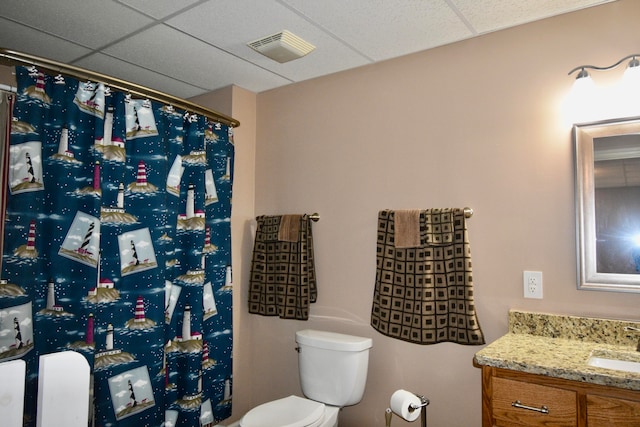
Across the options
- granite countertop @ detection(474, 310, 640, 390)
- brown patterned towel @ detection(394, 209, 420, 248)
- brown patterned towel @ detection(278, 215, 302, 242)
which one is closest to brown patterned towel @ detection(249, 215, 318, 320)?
brown patterned towel @ detection(278, 215, 302, 242)

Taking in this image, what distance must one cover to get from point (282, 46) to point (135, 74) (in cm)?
107

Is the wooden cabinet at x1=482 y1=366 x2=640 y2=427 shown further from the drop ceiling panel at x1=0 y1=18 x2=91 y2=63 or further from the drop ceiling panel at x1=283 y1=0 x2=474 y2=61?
the drop ceiling panel at x1=0 y1=18 x2=91 y2=63

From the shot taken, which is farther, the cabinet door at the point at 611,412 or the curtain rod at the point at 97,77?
the curtain rod at the point at 97,77

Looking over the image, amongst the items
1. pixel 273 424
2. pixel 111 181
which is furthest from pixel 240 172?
pixel 273 424

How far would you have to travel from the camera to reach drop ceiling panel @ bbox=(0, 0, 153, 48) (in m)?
1.83

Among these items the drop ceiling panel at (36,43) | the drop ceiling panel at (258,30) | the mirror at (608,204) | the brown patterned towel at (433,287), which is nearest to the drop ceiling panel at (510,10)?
the mirror at (608,204)

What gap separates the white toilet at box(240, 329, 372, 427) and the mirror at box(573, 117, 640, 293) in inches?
44.0

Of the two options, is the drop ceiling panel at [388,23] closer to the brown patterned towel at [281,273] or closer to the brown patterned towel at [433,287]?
the brown patterned towel at [433,287]

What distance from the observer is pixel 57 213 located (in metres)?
1.85

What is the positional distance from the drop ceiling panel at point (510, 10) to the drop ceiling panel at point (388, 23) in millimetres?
64

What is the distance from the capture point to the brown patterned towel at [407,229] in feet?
7.08

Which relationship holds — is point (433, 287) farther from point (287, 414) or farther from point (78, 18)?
point (78, 18)

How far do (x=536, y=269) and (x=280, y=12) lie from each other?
64.8 inches

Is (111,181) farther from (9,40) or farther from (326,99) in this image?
(326,99)
